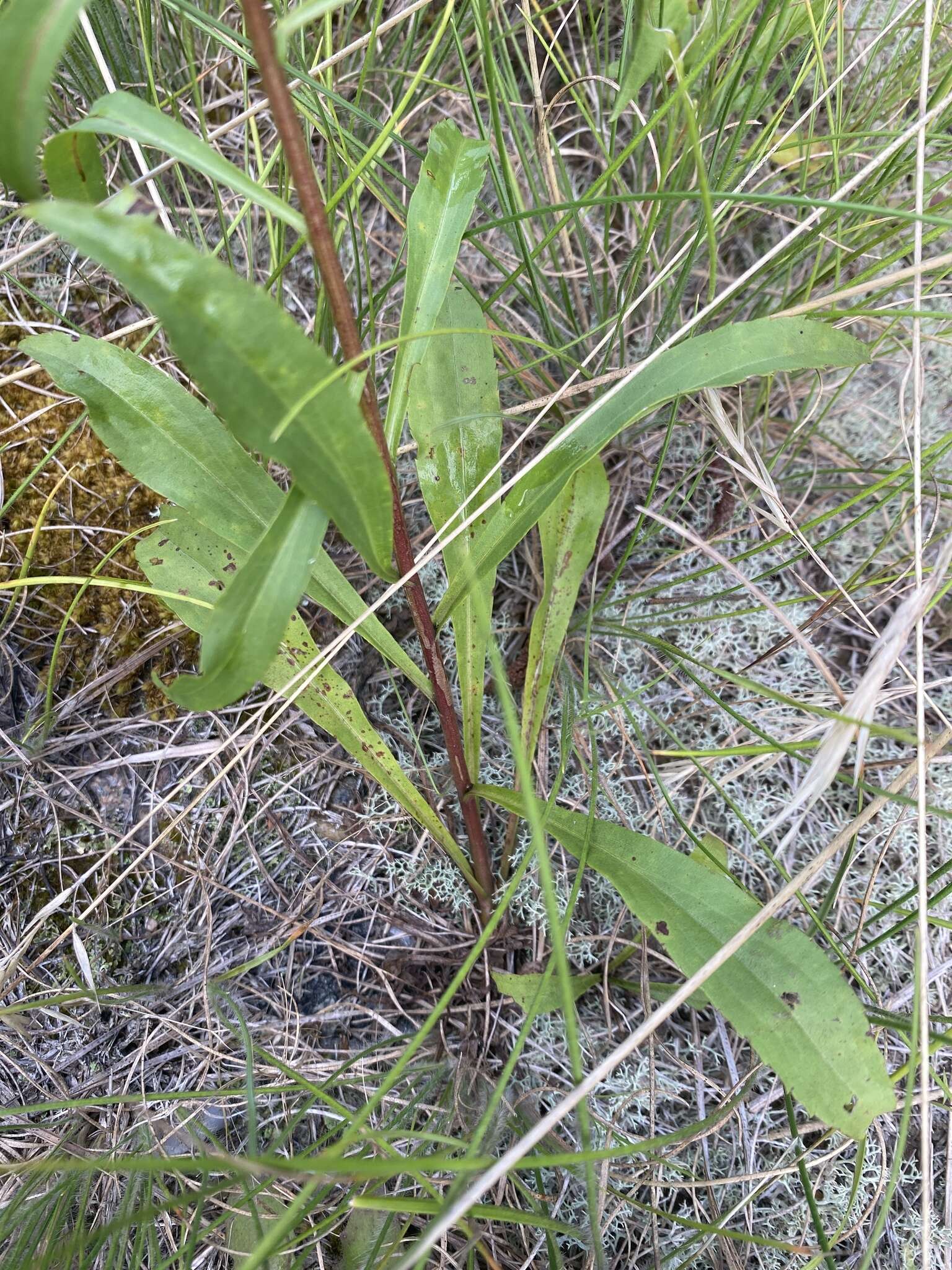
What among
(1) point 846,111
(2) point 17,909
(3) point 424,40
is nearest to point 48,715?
(2) point 17,909

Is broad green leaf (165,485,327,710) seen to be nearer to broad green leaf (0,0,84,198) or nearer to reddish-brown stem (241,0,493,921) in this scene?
reddish-brown stem (241,0,493,921)

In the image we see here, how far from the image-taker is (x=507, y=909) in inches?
52.2

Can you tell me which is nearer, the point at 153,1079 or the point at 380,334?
the point at 153,1079

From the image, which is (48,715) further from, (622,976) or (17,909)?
(622,976)

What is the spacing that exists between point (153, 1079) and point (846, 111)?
6.89 feet

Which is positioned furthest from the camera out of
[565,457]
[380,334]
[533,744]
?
[380,334]

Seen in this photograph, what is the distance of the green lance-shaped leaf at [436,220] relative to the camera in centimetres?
102

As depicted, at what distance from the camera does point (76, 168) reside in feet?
2.58

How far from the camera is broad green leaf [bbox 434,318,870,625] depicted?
40.6 inches

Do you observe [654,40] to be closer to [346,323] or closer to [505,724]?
[346,323]

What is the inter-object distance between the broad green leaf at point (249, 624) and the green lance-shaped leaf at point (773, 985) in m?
0.38

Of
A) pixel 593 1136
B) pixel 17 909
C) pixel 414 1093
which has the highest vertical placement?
pixel 17 909

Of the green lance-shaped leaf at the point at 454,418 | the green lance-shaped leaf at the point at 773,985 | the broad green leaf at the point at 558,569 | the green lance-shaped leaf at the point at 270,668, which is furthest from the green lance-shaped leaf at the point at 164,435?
the green lance-shaped leaf at the point at 773,985

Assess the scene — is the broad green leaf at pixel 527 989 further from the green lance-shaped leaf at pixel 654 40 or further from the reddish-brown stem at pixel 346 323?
the green lance-shaped leaf at pixel 654 40
